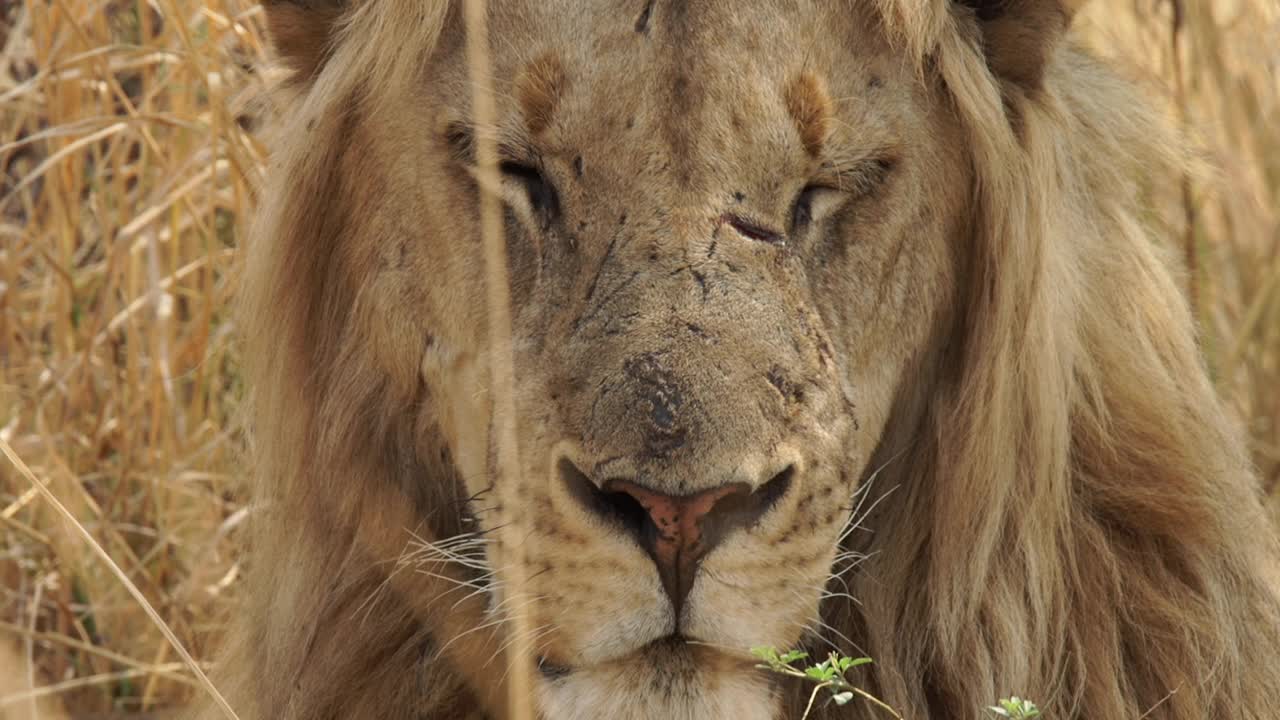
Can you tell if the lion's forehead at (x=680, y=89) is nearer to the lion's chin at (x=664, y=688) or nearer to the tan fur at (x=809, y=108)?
the tan fur at (x=809, y=108)

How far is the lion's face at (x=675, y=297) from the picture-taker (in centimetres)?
242

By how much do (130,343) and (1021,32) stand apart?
2.51 meters

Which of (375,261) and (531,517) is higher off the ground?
(375,261)

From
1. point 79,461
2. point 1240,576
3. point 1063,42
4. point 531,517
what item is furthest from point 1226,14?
point 531,517

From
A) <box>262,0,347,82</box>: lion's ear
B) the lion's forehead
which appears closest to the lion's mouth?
the lion's forehead

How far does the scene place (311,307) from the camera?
3172 millimetres

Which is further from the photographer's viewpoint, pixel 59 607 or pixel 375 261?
pixel 59 607

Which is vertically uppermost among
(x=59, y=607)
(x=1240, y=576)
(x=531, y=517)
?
(x=531, y=517)

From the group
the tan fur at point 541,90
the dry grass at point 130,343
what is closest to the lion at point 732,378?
the tan fur at point 541,90

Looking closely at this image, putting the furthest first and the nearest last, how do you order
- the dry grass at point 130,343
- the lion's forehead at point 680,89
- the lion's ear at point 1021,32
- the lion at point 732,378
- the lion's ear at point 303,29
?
the dry grass at point 130,343 → the lion's ear at point 303,29 → the lion's ear at point 1021,32 → the lion's forehead at point 680,89 → the lion at point 732,378

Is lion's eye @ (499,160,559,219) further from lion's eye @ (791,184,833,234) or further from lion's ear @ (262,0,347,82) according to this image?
lion's ear @ (262,0,347,82)

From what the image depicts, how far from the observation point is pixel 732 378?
2488mm

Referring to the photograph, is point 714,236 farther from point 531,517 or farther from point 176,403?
point 176,403

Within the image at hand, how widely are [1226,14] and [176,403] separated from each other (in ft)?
11.2
